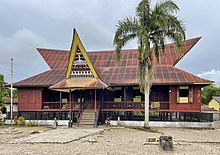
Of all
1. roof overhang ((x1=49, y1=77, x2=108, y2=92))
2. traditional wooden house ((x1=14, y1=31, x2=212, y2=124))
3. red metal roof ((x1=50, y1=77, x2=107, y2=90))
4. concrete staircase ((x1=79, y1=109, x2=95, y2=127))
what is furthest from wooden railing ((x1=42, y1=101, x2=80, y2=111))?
red metal roof ((x1=50, y1=77, x2=107, y2=90))

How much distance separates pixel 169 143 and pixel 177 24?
395 inches

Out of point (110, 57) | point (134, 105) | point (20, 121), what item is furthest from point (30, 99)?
point (134, 105)

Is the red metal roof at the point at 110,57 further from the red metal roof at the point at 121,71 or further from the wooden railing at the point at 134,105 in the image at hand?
the wooden railing at the point at 134,105

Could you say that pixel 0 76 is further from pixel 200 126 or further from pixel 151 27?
pixel 200 126

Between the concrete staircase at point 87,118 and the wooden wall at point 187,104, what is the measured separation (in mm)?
6854

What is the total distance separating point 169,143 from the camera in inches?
441

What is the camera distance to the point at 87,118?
70.6ft

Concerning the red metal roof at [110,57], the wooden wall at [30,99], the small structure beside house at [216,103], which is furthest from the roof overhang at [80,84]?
the small structure beside house at [216,103]

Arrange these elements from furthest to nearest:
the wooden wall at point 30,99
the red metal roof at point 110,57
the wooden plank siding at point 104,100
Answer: the red metal roof at point 110,57 → the wooden wall at point 30,99 → the wooden plank siding at point 104,100

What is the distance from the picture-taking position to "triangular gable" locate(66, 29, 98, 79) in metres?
21.8

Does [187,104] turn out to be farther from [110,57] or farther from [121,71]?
[110,57]

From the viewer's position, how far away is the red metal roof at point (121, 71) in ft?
72.7

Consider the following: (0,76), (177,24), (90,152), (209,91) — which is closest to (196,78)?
(177,24)

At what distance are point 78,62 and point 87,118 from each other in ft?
16.4
